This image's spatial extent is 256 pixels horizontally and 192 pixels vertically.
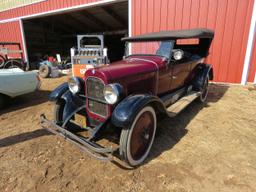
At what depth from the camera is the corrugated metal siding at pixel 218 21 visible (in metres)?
5.91

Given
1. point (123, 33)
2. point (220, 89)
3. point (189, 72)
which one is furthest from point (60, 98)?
point (123, 33)

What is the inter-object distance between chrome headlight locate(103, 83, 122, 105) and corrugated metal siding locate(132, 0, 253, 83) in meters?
5.52

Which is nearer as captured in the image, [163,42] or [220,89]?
[163,42]

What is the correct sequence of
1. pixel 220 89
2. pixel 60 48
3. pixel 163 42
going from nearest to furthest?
pixel 163 42
pixel 220 89
pixel 60 48

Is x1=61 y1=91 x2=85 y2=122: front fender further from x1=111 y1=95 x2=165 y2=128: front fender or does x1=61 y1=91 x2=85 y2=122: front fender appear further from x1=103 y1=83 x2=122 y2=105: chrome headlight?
x1=111 y1=95 x2=165 y2=128: front fender

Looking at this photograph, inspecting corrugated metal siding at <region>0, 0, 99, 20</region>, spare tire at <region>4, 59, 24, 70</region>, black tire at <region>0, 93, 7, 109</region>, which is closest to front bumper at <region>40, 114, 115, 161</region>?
black tire at <region>0, 93, 7, 109</region>

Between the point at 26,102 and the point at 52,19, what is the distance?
11811 mm

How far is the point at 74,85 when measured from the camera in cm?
289

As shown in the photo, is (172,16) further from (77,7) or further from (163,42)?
(77,7)

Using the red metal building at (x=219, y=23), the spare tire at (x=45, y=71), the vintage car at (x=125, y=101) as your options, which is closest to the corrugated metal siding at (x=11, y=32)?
the spare tire at (x=45, y=71)

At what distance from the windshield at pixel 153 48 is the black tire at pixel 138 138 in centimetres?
131

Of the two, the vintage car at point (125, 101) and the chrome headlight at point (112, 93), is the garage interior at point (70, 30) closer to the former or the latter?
the vintage car at point (125, 101)

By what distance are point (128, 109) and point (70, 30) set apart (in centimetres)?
1716

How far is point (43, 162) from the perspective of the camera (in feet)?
8.24
